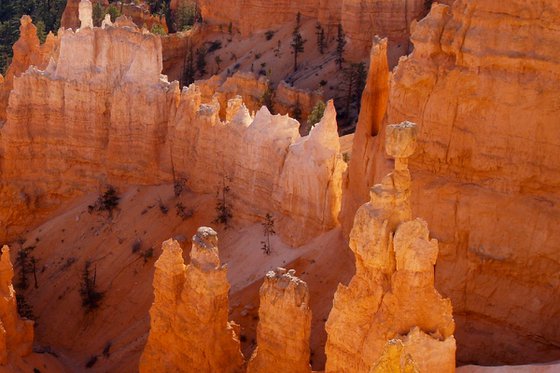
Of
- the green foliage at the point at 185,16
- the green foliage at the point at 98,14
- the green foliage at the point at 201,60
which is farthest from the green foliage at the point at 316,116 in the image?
the green foliage at the point at 185,16

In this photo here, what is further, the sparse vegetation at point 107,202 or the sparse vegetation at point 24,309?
the sparse vegetation at point 107,202

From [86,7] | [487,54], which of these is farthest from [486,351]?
[86,7]

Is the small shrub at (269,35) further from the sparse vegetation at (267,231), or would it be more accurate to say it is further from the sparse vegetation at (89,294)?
the sparse vegetation at (267,231)

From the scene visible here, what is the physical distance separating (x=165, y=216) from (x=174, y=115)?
11.4 feet

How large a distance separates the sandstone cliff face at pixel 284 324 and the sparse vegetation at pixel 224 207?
32.0ft

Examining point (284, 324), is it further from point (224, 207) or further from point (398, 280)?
point (224, 207)

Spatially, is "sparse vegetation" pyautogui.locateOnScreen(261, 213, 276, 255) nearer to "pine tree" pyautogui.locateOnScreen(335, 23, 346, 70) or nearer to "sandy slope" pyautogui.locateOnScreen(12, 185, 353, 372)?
"sandy slope" pyautogui.locateOnScreen(12, 185, 353, 372)

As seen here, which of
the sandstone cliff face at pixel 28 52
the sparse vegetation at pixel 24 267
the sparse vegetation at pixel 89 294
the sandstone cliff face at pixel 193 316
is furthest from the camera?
the sandstone cliff face at pixel 28 52

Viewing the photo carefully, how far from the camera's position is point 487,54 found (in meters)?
19.9

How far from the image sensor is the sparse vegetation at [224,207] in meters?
28.8

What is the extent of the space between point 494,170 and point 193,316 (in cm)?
703

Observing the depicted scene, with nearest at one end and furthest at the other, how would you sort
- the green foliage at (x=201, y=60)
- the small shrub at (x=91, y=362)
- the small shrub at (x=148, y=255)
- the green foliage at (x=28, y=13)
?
the small shrub at (x=91, y=362), the small shrub at (x=148, y=255), the green foliage at (x=201, y=60), the green foliage at (x=28, y=13)

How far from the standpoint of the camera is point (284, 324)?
18734 mm

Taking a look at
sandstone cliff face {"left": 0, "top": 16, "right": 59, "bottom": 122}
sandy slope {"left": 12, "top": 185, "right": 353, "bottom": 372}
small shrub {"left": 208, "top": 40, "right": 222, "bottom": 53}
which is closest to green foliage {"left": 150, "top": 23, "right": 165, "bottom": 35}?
small shrub {"left": 208, "top": 40, "right": 222, "bottom": 53}
